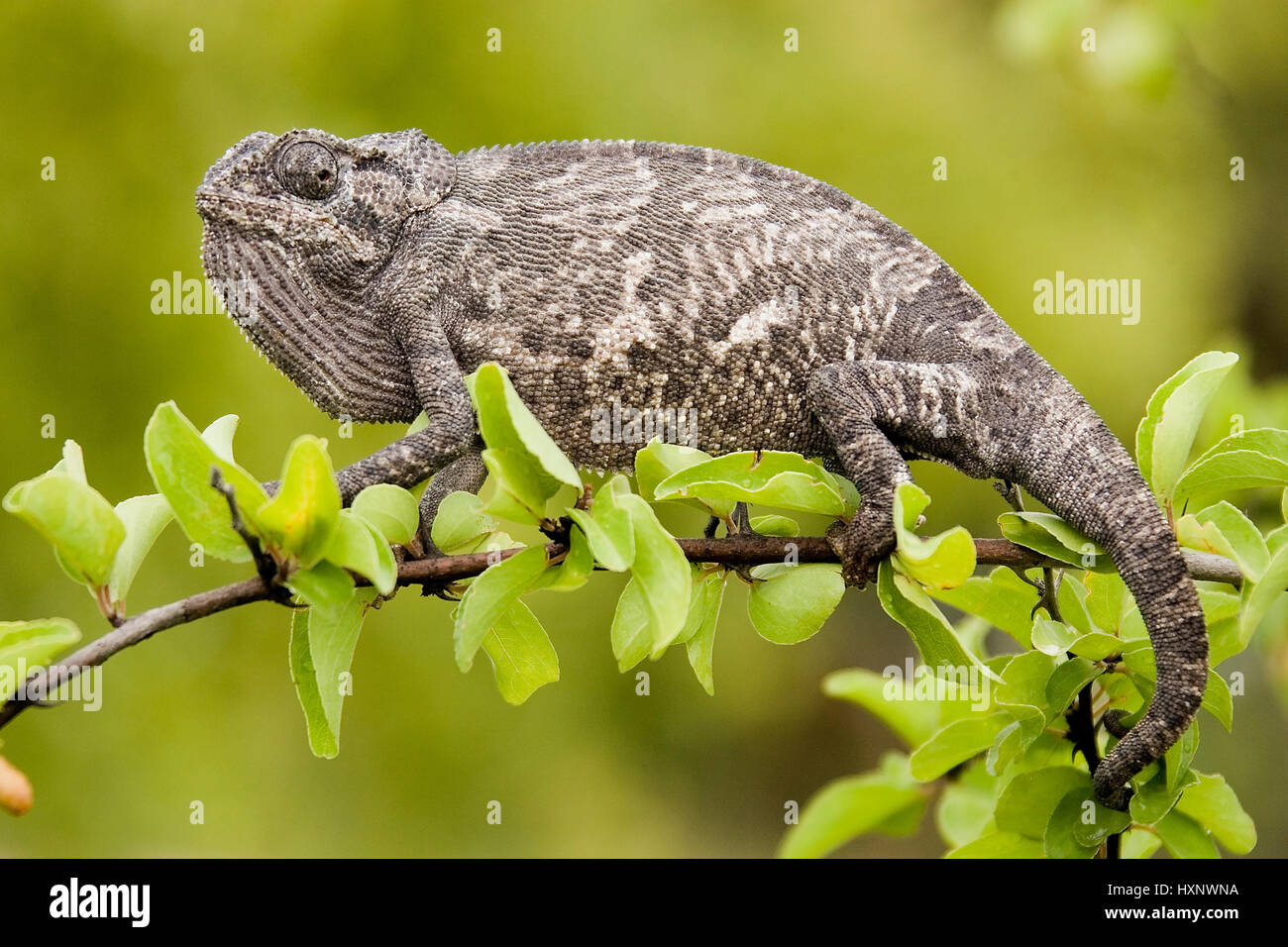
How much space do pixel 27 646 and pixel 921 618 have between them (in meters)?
1.12

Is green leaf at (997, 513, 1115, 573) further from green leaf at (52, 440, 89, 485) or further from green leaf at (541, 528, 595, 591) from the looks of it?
green leaf at (52, 440, 89, 485)

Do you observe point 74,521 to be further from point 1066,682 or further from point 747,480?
point 1066,682

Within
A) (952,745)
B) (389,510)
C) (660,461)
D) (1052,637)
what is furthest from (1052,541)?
(389,510)

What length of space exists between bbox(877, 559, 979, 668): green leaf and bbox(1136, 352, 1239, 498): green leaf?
44 centimetres

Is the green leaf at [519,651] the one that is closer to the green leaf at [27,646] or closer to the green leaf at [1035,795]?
the green leaf at [27,646]

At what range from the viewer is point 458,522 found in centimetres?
185

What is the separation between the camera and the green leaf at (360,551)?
1.52 metres

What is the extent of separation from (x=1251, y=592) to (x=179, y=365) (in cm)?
440

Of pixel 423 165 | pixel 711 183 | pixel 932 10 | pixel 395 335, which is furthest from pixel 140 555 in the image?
pixel 932 10

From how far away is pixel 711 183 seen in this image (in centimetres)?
226

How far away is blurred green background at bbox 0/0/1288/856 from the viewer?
5184 millimetres

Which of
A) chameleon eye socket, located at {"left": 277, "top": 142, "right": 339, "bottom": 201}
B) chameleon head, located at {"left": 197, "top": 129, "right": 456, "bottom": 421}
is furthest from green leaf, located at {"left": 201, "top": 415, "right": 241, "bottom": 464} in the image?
chameleon eye socket, located at {"left": 277, "top": 142, "right": 339, "bottom": 201}
